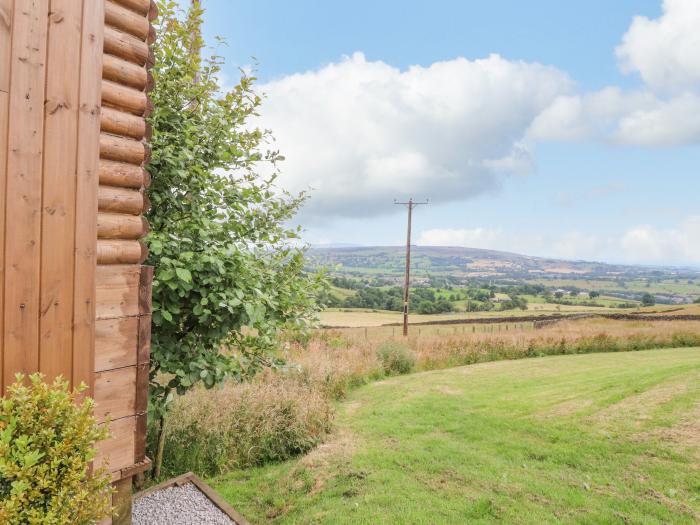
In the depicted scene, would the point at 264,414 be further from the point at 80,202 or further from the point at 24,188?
the point at 24,188

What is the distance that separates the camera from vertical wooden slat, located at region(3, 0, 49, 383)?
2639 mm

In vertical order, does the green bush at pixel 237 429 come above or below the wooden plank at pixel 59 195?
below

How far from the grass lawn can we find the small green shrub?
441 centimetres

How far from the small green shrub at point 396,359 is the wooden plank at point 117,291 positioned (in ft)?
36.7

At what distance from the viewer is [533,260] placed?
157875 mm

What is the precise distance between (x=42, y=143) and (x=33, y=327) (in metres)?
1.12

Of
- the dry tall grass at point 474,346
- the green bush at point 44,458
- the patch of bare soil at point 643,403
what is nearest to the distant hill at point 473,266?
the dry tall grass at point 474,346

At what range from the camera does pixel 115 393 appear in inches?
126

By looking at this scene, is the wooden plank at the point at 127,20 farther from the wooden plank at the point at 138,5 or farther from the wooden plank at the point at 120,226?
the wooden plank at the point at 120,226

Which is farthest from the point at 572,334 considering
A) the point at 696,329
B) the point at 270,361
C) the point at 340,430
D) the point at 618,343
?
the point at 270,361

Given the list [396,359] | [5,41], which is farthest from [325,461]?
[396,359]

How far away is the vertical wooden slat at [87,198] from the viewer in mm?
2902

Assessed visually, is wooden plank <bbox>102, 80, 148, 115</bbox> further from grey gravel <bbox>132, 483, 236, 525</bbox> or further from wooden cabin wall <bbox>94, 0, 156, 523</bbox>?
grey gravel <bbox>132, 483, 236, 525</bbox>

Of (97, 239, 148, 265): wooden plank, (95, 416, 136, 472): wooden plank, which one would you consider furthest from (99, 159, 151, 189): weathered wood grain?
(95, 416, 136, 472): wooden plank
